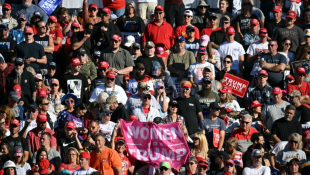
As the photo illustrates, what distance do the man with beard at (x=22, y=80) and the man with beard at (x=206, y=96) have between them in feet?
11.8

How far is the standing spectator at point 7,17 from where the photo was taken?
2458 centimetres

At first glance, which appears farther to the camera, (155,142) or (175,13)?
(175,13)

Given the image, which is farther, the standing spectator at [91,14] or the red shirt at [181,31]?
the standing spectator at [91,14]

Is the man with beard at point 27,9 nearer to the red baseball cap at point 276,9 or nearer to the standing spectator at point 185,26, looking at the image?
the standing spectator at point 185,26

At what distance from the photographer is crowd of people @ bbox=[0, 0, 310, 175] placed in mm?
19109

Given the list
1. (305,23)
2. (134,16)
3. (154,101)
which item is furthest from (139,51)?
(305,23)

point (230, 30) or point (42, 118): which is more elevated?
point (230, 30)

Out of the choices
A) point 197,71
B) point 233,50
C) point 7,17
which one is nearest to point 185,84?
point 197,71

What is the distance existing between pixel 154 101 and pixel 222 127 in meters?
1.55

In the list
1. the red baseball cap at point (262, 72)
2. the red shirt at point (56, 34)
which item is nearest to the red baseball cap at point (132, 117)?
the red baseball cap at point (262, 72)

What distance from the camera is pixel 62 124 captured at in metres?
19.9

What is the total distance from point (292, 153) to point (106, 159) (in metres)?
3.71

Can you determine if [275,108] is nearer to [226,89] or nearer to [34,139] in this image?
[226,89]

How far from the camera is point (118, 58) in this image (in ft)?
74.7
